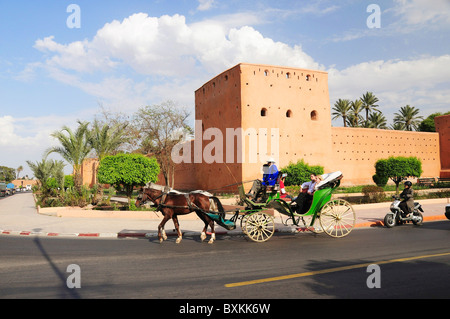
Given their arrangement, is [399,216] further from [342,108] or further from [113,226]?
[342,108]

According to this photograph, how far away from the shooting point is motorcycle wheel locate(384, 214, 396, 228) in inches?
458

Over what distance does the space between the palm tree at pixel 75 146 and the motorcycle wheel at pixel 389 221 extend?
54.6 feet

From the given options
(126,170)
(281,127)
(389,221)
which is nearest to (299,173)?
(281,127)

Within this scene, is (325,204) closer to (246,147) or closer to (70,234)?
(70,234)

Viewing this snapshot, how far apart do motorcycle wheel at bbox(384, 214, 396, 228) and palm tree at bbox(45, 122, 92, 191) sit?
16.6 m

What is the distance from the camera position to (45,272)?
5980mm

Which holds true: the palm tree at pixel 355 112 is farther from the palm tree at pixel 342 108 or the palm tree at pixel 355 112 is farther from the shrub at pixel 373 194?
the shrub at pixel 373 194

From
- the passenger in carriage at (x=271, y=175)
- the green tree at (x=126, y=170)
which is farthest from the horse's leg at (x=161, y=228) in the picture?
the green tree at (x=126, y=170)

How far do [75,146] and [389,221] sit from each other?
1759cm

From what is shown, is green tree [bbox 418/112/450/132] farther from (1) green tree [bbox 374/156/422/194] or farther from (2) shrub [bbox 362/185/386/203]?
(2) shrub [bbox 362/185/386/203]

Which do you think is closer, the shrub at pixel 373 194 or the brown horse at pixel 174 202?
the brown horse at pixel 174 202

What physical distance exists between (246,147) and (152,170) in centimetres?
1257

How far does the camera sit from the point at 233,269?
5.95m

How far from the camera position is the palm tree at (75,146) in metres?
20.7
